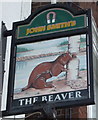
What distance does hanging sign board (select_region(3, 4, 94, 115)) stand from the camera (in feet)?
17.8

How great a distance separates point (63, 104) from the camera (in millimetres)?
5336

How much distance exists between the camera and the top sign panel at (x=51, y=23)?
5.96 m

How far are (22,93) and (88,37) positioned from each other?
102 centimetres

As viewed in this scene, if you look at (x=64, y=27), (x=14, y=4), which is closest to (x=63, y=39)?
(x=64, y=27)

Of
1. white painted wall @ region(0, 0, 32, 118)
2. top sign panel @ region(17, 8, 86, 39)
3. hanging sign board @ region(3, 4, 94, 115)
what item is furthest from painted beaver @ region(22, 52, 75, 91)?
white painted wall @ region(0, 0, 32, 118)

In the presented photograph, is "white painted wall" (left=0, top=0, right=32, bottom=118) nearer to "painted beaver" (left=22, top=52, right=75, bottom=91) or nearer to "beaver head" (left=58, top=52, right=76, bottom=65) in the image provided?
"painted beaver" (left=22, top=52, right=75, bottom=91)

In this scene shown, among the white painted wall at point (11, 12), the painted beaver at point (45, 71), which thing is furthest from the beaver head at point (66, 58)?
the white painted wall at point (11, 12)

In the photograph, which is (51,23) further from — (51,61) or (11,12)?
(11,12)

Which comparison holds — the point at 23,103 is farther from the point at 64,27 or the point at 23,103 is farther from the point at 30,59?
the point at 64,27

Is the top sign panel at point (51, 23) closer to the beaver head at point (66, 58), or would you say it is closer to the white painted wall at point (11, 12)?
the beaver head at point (66, 58)

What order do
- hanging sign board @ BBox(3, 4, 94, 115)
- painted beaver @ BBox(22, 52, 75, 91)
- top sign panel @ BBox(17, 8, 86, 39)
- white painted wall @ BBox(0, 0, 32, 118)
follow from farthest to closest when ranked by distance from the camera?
white painted wall @ BBox(0, 0, 32, 118) < top sign panel @ BBox(17, 8, 86, 39) < painted beaver @ BBox(22, 52, 75, 91) < hanging sign board @ BBox(3, 4, 94, 115)

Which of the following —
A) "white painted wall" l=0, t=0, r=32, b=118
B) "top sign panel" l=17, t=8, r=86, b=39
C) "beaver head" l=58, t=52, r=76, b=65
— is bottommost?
"beaver head" l=58, t=52, r=76, b=65

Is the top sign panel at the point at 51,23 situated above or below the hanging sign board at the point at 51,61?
above

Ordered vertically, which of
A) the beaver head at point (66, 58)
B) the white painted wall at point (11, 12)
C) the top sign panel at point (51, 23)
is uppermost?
the white painted wall at point (11, 12)
